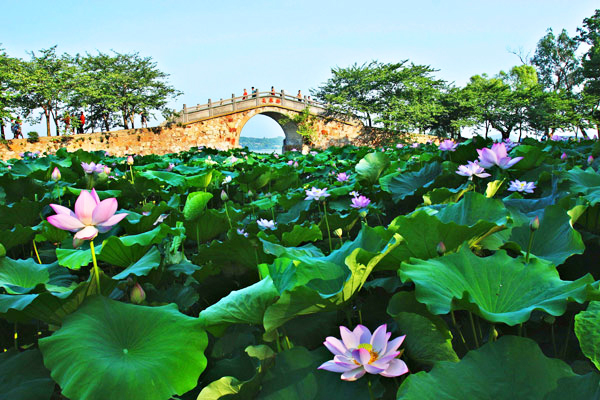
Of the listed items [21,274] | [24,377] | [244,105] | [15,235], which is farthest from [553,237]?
[244,105]

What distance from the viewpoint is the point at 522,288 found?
2.03 feet

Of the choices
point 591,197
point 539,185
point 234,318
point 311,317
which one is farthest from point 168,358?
point 539,185

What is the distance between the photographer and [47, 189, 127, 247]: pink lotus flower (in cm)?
63

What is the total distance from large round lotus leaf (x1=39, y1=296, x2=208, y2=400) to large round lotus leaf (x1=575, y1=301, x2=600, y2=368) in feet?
1.59

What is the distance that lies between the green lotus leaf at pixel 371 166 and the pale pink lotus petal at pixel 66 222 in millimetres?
1480

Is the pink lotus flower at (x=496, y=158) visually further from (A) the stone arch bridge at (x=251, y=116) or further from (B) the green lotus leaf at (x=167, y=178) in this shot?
(A) the stone arch bridge at (x=251, y=116)

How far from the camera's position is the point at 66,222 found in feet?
2.08

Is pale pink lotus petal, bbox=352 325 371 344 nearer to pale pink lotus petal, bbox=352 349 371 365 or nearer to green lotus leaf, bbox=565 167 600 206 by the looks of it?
pale pink lotus petal, bbox=352 349 371 365

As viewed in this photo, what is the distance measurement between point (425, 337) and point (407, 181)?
1.24 m

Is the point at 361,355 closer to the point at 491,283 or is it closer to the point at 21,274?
the point at 491,283

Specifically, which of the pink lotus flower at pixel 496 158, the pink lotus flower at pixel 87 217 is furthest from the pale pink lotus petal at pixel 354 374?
the pink lotus flower at pixel 496 158

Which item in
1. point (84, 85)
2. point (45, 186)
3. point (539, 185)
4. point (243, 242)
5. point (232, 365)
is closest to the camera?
point (232, 365)

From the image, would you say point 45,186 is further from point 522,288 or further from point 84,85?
point 84,85

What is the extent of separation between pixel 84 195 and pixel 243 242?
324 mm
